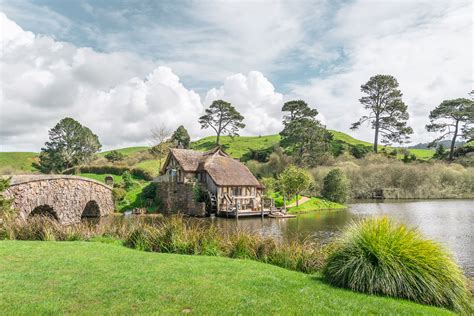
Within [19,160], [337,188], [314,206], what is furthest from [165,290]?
[19,160]

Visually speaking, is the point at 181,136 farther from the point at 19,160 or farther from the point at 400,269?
the point at 400,269

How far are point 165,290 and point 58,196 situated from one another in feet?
74.5

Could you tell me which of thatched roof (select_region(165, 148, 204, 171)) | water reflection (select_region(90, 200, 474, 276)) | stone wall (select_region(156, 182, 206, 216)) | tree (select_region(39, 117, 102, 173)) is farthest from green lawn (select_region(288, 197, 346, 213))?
tree (select_region(39, 117, 102, 173))

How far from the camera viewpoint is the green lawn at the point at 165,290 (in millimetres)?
6395

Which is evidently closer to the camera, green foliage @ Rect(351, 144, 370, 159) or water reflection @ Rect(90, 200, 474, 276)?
water reflection @ Rect(90, 200, 474, 276)

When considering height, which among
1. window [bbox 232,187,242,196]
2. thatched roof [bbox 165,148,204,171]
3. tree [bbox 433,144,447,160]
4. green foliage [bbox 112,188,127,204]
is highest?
tree [bbox 433,144,447,160]

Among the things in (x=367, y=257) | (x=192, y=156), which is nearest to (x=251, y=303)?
(x=367, y=257)

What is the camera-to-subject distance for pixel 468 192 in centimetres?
5169

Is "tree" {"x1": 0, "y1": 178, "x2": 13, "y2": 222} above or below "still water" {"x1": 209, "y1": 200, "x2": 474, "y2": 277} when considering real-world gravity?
above

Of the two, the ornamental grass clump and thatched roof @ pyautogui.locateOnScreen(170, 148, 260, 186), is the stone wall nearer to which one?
thatched roof @ pyautogui.locateOnScreen(170, 148, 260, 186)

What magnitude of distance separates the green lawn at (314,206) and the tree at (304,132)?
60.6ft

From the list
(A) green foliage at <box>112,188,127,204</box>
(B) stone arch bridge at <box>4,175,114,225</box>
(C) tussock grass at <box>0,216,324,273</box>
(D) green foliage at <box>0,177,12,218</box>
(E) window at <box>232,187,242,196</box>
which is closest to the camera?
(C) tussock grass at <box>0,216,324,273</box>

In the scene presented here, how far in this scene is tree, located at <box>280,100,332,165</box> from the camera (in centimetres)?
6138

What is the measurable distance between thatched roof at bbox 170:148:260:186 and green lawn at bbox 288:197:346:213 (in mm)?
5109
